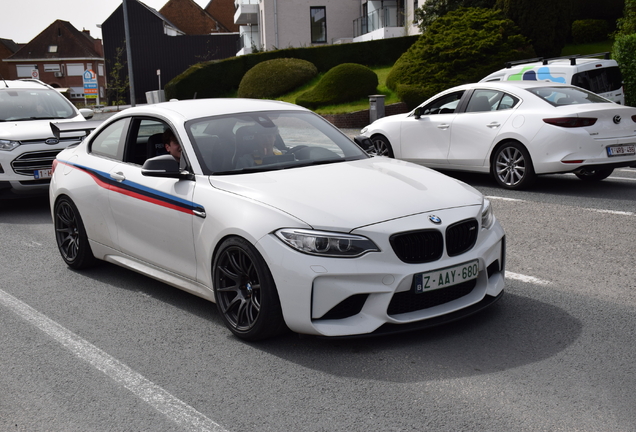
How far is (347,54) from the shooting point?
1407 inches

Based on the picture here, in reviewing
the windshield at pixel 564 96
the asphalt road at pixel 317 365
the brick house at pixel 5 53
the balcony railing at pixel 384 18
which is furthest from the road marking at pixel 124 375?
the brick house at pixel 5 53

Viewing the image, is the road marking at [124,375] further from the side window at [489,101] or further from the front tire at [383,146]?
the front tire at [383,146]

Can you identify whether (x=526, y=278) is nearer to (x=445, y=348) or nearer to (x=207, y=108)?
(x=445, y=348)

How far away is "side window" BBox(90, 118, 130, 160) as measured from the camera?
6.11 metres

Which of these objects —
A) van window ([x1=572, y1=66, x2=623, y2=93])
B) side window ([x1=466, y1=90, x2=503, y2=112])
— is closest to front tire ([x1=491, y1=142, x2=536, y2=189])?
side window ([x1=466, y1=90, x2=503, y2=112])

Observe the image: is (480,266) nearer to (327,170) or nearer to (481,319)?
(481,319)

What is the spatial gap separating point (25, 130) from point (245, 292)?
712 centimetres

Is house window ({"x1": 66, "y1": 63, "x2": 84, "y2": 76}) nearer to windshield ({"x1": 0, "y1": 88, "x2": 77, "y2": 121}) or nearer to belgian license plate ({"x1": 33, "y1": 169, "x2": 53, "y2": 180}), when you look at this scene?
windshield ({"x1": 0, "y1": 88, "x2": 77, "y2": 121})

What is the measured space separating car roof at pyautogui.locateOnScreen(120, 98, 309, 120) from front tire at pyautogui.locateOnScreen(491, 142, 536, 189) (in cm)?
481

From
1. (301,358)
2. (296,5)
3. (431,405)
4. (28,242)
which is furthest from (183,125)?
(296,5)

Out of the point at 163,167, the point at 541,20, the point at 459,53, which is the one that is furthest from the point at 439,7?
the point at 163,167

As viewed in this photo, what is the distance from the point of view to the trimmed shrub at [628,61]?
17266 mm

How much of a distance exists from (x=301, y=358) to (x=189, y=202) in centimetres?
139

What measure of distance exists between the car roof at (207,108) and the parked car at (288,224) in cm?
2
